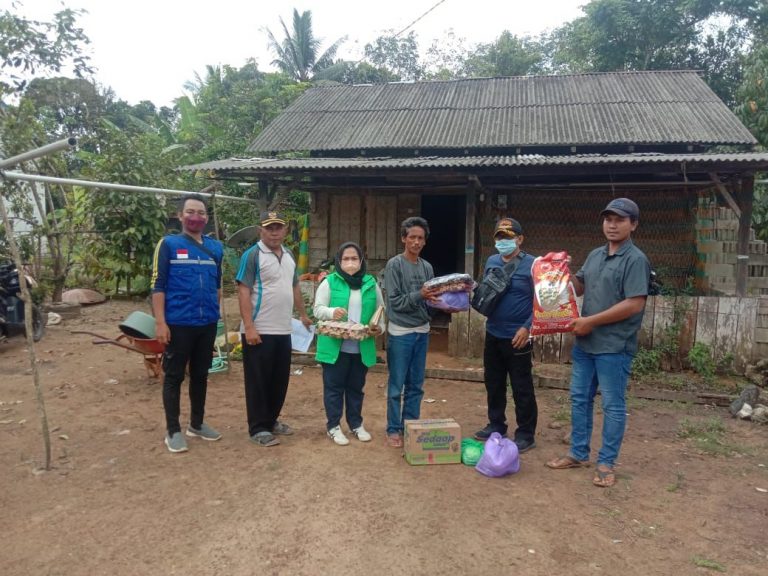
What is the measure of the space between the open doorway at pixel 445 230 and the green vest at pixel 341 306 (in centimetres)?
666

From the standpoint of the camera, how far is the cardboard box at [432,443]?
3.69 metres

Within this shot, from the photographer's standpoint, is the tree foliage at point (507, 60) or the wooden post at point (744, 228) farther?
the tree foliage at point (507, 60)

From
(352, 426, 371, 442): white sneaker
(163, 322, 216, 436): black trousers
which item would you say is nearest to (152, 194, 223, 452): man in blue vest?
(163, 322, 216, 436): black trousers

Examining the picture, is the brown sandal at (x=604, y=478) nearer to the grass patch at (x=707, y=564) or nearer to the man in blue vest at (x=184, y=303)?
the grass patch at (x=707, y=564)

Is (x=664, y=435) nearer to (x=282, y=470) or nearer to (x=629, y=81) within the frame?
(x=282, y=470)

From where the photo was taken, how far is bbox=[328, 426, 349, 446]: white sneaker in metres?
4.03

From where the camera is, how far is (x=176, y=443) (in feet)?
12.8

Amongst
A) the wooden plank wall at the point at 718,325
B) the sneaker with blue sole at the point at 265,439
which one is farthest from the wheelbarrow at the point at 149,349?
the wooden plank wall at the point at 718,325

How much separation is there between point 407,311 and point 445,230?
7.74m

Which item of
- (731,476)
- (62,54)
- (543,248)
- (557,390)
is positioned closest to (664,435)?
(731,476)

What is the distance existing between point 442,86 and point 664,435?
9136 millimetres

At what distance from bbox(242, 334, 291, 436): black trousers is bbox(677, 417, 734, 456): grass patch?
330 cm

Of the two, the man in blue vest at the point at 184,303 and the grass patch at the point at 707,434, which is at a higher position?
the man in blue vest at the point at 184,303

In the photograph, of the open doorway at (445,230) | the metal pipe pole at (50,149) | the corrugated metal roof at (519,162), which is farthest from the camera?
the open doorway at (445,230)
